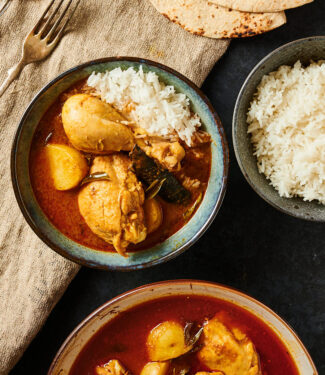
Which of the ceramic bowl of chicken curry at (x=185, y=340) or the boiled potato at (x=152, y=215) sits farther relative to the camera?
the ceramic bowl of chicken curry at (x=185, y=340)

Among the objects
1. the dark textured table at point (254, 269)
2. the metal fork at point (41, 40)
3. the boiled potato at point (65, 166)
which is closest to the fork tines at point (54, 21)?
the metal fork at point (41, 40)

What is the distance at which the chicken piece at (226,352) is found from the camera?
2.30 meters

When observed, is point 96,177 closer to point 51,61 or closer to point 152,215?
point 152,215

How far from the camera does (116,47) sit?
244 centimetres

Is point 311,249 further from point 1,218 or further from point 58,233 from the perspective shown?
point 1,218

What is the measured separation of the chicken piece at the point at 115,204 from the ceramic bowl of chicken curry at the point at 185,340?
37 centimetres

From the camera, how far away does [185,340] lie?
7.62 feet

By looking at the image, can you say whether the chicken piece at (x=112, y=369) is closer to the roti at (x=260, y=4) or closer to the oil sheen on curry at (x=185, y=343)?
the oil sheen on curry at (x=185, y=343)

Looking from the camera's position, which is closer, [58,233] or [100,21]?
[58,233]

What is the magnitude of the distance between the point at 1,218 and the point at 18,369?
90 cm

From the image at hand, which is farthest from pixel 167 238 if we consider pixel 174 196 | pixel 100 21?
pixel 100 21

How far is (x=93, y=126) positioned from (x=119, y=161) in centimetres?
23

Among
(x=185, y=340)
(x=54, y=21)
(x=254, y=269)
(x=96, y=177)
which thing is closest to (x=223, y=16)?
(x=54, y=21)

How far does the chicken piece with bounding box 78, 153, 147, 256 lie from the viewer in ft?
6.86
